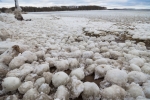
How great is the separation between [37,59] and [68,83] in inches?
23.8

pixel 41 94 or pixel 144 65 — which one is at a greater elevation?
pixel 144 65

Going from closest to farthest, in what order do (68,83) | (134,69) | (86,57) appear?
(68,83) < (134,69) < (86,57)

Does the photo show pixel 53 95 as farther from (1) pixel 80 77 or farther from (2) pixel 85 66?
(2) pixel 85 66

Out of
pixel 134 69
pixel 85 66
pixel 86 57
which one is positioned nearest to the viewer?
pixel 134 69

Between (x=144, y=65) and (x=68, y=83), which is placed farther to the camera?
(x=144, y=65)

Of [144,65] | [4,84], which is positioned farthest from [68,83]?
[144,65]

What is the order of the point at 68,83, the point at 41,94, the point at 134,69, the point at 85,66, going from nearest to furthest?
the point at 41,94 → the point at 68,83 → the point at 134,69 → the point at 85,66

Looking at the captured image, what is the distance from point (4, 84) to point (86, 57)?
90 cm

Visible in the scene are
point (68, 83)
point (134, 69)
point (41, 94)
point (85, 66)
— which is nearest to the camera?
point (41, 94)

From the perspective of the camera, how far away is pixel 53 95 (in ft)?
3.16

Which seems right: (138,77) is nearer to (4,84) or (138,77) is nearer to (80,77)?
(80,77)

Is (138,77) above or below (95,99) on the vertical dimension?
above

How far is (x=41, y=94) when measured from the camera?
0.90m

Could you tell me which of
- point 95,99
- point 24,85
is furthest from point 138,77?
point 24,85
